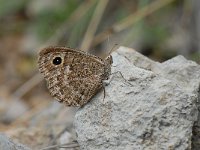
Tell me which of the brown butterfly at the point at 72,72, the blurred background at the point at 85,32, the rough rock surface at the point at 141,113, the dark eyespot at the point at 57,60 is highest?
the blurred background at the point at 85,32

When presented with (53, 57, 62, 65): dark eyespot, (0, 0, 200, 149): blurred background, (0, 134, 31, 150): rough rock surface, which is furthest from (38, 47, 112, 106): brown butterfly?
(0, 0, 200, 149): blurred background

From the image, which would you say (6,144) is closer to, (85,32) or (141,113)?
(141,113)

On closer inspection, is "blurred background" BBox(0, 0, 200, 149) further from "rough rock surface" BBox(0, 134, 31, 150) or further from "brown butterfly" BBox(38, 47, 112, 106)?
"rough rock surface" BBox(0, 134, 31, 150)

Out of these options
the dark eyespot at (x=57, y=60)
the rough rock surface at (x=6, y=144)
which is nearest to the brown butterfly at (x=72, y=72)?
the dark eyespot at (x=57, y=60)

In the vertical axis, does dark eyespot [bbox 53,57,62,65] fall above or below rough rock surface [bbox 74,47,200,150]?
above

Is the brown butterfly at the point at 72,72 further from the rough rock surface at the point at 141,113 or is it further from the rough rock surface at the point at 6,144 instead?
the rough rock surface at the point at 6,144

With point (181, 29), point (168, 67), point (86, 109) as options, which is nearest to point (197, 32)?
point (181, 29)
